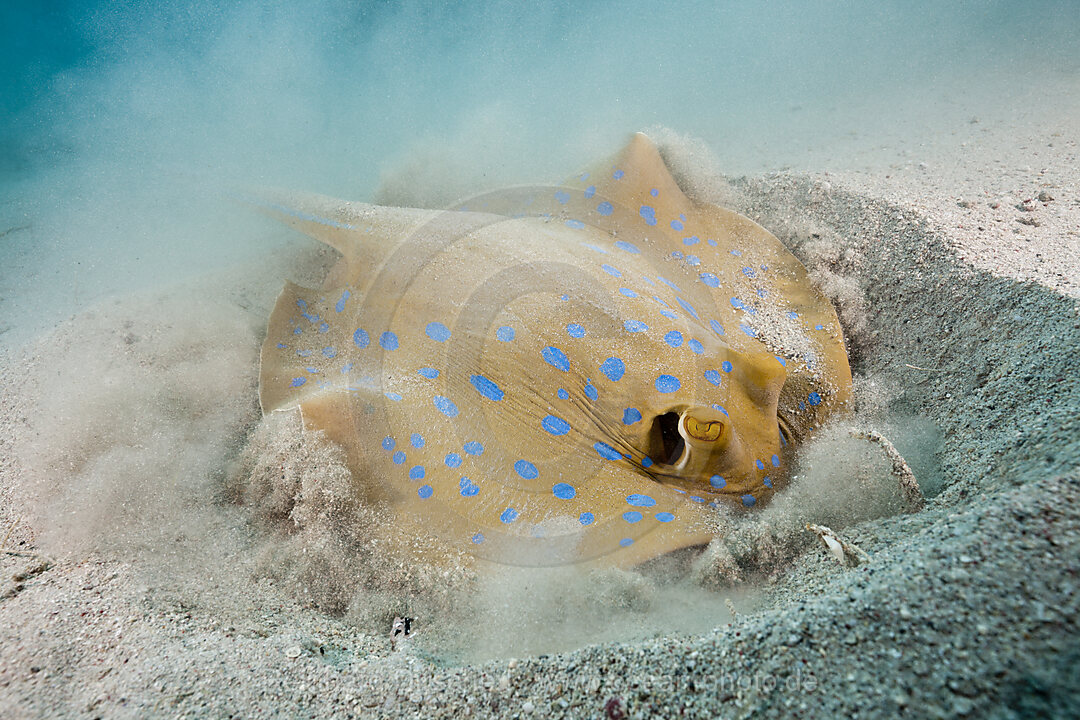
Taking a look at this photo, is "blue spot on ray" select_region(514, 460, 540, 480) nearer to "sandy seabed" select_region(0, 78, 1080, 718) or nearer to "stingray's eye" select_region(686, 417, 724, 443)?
"sandy seabed" select_region(0, 78, 1080, 718)

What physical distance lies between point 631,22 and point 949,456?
47.2ft

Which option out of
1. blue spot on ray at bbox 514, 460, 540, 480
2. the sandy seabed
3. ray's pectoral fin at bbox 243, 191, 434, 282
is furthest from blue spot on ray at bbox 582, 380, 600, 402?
ray's pectoral fin at bbox 243, 191, 434, 282

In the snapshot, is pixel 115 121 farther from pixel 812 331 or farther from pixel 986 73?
pixel 986 73

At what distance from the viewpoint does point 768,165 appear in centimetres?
630

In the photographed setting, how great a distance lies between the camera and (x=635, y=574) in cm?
210

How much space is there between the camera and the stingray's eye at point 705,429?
221 centimetres

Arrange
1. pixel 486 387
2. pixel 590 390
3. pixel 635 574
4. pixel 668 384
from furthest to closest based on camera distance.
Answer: pixel 486 387
pixel 590 390
pixel 668 384
pixel 635 574

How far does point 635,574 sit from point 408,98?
482 inches

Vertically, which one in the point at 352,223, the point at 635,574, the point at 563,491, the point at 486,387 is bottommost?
the point at 635,574

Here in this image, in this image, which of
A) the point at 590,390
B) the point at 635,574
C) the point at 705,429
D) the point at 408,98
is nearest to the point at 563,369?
the point at 590,390

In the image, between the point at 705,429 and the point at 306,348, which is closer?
the point at 705,429

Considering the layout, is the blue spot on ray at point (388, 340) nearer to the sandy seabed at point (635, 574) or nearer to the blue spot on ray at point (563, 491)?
the sandy seabed at point (635, 574)

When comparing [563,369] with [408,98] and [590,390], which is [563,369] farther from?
[408,98]

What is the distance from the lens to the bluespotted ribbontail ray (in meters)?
2.30
